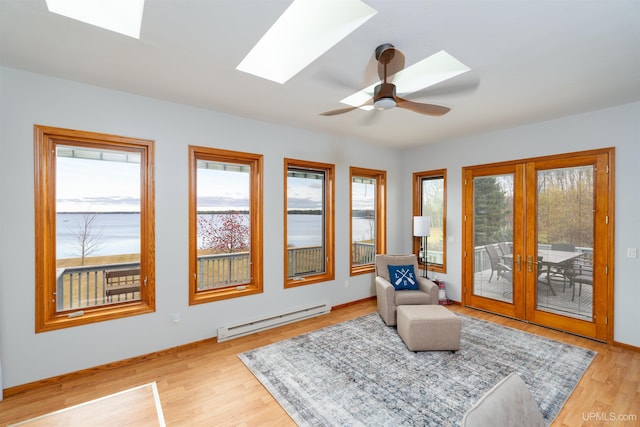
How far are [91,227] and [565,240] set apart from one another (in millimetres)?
5642

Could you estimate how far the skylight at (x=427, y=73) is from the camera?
248 centimetres

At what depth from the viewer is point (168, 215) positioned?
3232 millimetres

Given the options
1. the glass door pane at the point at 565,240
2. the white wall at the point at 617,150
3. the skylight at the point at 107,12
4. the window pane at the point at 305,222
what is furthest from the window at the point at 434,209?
the skylight at the point at 107,12

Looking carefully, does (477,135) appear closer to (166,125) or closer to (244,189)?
(244,189)

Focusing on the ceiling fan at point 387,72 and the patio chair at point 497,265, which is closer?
the ceiling fan at point 387,72

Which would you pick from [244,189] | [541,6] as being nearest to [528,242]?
[541,6]

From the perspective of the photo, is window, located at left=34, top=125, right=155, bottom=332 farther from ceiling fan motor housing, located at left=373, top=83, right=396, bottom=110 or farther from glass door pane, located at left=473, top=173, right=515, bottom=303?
glass door pane, located at left=473, top=173, right=515, bottom=303

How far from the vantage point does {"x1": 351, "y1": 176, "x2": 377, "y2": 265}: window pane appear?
5.13 m

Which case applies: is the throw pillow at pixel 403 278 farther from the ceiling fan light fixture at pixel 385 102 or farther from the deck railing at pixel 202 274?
the ceiling fan light fixture at pixel 385 102

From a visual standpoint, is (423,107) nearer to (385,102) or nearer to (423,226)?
(385,102)

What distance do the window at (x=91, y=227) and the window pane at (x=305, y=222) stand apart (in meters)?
1.87

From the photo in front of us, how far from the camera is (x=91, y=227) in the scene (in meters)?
2.96

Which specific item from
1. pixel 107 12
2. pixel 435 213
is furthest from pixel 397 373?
pixel 107 12

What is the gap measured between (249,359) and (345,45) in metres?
3.10
